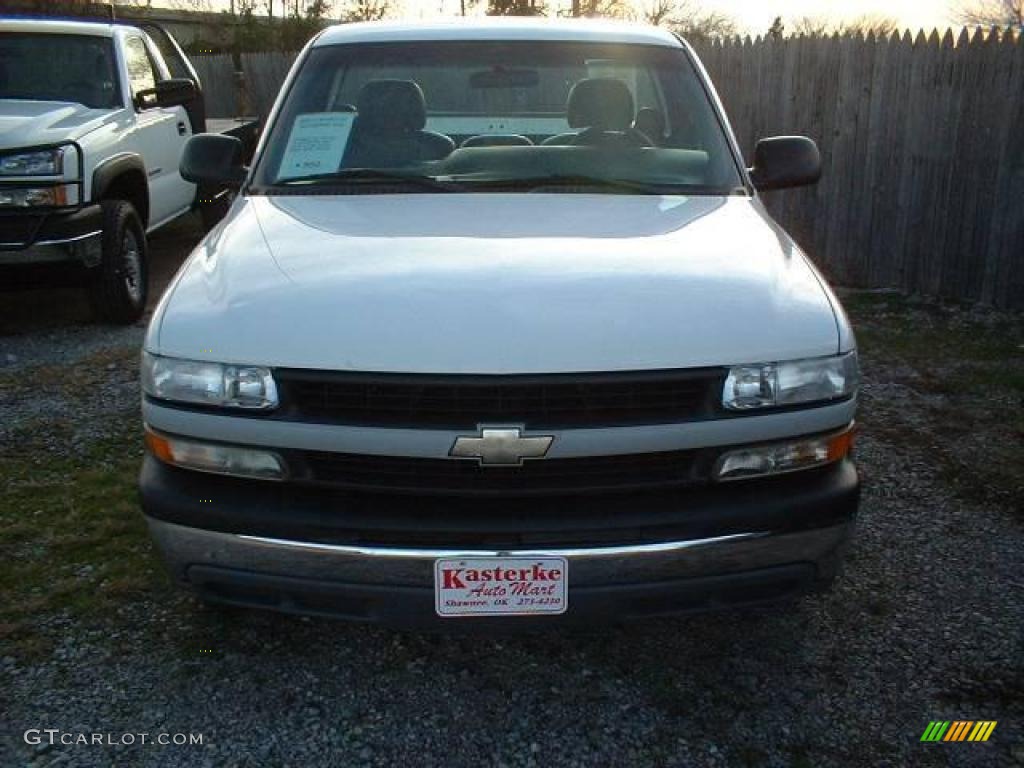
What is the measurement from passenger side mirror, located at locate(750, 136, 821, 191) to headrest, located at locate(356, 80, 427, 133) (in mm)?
1345

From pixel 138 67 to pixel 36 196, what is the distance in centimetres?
199

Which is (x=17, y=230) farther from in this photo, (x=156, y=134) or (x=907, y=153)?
(x=907, y=153)

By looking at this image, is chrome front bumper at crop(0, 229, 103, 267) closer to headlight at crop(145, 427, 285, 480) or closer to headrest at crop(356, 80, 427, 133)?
headrest at crop(356, 80, 427, 133)

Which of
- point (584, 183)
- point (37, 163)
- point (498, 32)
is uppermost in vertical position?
point (498, 32)

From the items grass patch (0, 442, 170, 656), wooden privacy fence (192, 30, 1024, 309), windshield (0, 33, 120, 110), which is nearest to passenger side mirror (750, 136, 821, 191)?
grass patch (0, 442, 170, 656)

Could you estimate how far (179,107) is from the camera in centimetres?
781

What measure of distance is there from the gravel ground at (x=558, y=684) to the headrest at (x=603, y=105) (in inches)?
76.2

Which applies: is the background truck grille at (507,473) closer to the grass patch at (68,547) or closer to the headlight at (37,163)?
the grass patch at (68,547)

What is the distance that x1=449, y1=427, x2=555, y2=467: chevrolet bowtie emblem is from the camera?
224cm

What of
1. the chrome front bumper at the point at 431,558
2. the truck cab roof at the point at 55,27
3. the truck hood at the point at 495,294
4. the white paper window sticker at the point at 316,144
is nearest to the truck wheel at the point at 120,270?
the truck cab roof at the point at 55,27

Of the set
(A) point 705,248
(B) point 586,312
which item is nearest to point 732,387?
(B) point 586,312

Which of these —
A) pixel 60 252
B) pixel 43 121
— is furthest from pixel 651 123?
pixel 43 121

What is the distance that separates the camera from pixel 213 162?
12.2ft

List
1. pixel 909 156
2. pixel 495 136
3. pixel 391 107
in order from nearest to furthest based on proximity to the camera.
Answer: pixel 391 107, pixel 495 136, pixel 909 156
